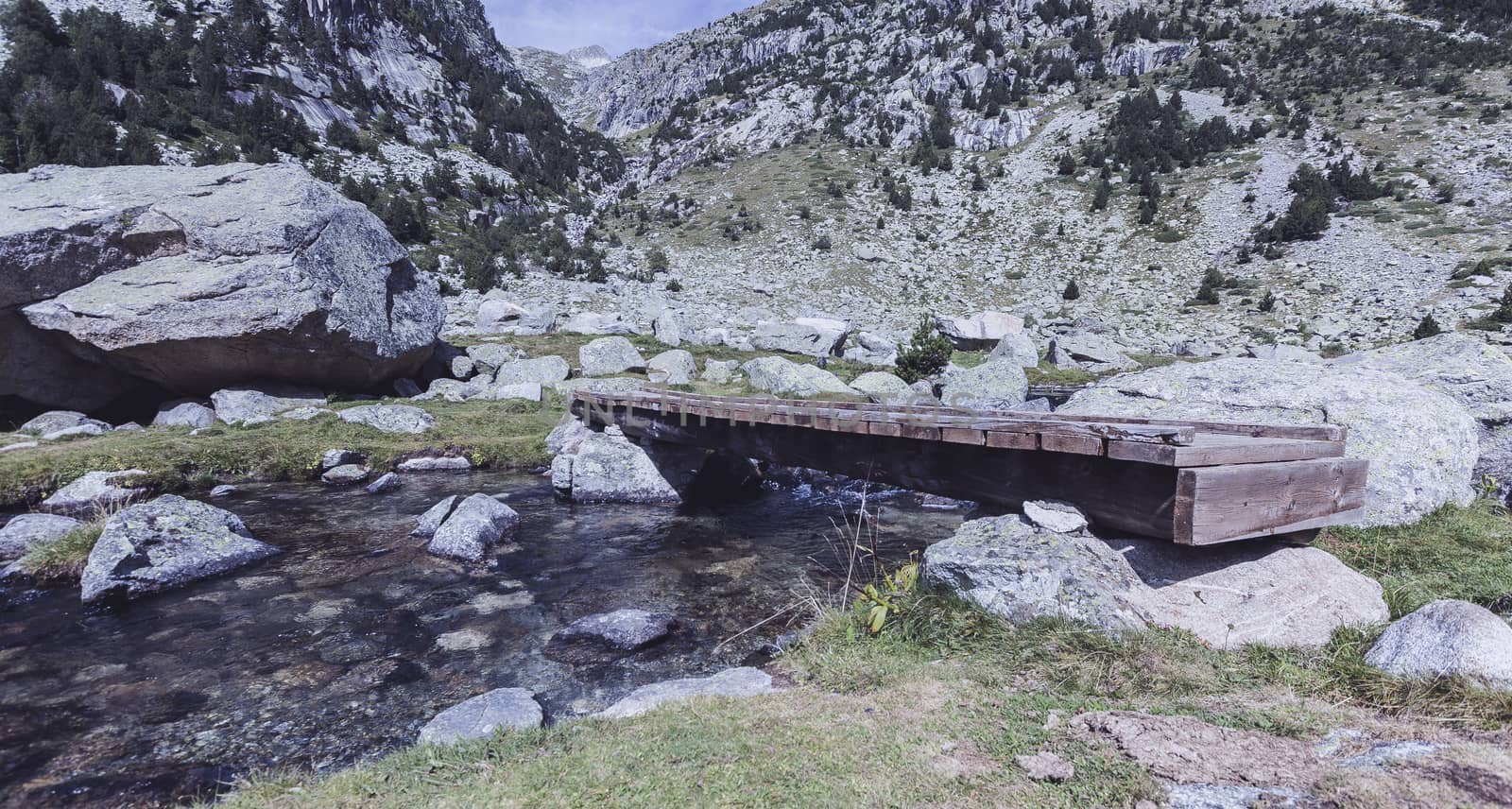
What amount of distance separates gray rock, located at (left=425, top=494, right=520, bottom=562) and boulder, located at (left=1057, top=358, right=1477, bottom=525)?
32.3 feet

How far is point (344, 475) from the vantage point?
1569 centimetres

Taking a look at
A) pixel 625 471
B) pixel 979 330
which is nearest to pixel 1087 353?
pixel 979 330

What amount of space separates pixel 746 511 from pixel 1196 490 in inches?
395

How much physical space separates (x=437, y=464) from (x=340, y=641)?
10.3m

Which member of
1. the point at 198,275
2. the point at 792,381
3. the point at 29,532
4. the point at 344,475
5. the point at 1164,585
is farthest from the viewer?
the point at 792,381

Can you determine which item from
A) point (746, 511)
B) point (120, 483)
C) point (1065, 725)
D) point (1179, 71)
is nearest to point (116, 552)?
point (120, 483)

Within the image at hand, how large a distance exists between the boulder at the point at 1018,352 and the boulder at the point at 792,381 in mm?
11637

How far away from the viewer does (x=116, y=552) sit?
876 centimetres

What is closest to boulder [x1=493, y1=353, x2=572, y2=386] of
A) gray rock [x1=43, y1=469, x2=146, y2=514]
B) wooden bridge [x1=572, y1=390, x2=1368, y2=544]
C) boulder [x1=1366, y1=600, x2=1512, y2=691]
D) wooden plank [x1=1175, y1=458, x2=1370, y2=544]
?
gray rock [x1=43, y1=469, x2=146, y2=514]

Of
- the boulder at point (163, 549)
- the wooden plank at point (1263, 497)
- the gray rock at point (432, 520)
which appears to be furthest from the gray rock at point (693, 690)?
the boulder at point (163, 549)

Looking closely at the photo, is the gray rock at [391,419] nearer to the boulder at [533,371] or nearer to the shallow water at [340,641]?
the boulder at [533,371]

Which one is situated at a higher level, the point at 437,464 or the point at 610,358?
the point at 610,358

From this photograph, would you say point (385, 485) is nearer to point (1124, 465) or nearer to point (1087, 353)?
point (1124, 465)

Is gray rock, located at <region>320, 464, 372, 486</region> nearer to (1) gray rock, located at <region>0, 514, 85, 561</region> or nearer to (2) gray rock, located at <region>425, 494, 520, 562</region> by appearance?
(1) gray rock, located at <region>0, 514, 85, 561</region>
